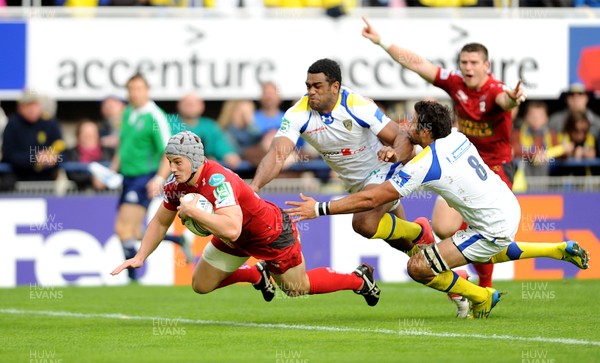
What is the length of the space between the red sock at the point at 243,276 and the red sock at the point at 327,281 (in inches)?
24.8

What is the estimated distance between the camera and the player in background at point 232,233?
31.4 feet

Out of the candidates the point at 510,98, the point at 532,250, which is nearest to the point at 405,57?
the point at 510,98

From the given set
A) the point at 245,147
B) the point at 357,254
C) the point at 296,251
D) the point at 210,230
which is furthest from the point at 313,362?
the point at 245,147

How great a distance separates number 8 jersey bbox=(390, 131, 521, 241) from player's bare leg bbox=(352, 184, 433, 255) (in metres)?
0.94

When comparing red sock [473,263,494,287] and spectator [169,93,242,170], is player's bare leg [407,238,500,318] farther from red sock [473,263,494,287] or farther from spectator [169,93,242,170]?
spectator [169,93,242,170]

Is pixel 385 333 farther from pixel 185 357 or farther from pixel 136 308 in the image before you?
pixel 136 308

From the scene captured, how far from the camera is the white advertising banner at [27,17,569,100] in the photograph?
18.0 m

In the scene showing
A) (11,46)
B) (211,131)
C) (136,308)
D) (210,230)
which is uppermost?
(11,46)

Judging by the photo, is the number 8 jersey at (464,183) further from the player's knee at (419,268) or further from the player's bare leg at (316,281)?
the player's bare leg at (316,281)

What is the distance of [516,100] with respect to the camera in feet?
37.7

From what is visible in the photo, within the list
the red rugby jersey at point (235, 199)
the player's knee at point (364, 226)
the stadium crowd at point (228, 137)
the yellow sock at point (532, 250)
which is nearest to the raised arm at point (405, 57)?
the player's knee at point (364, 226)

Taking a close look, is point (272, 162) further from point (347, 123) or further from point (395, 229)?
point (395, 229)

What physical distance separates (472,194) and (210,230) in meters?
2.35

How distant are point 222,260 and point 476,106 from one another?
10.3 feet
